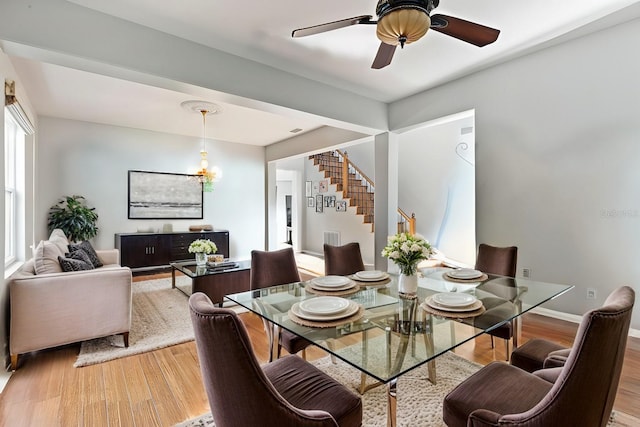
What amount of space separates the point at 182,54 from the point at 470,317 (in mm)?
3124

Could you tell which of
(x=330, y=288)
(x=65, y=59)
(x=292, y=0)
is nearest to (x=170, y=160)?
(x=65, y=59)

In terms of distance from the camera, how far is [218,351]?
953 mm

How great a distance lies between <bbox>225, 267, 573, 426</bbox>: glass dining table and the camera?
124cm

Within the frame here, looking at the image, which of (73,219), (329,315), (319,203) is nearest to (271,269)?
(329,315)

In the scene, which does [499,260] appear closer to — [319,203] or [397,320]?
[397,320]

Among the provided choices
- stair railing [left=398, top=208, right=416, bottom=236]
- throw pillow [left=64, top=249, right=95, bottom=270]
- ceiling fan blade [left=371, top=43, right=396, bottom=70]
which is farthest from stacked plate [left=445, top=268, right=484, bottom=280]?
stair railing [left=398, top=208, right=416, bottom=236]

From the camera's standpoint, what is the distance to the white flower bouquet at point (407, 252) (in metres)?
1.83

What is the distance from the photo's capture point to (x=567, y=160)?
3.19 metres

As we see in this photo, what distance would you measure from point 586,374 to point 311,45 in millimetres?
3114

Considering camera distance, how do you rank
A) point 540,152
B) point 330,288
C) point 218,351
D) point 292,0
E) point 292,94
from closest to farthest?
point 218,351 < point 330,288 < point 292,0 < point 540,152 < point 292,94

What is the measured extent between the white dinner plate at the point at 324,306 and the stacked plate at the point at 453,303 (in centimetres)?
47

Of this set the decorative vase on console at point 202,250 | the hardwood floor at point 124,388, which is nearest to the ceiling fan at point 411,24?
the hardwood floor at point 124,388

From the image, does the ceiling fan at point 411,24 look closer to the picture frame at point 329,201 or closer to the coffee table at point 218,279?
the coffee table at point 218,279

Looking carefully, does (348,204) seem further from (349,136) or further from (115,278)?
(115,278)
